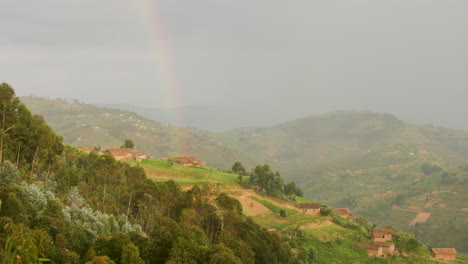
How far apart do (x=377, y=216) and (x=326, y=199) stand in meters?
30.8

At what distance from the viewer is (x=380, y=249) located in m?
55.6

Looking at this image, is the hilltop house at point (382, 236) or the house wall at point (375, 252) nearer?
the house wall at point (375, 252)

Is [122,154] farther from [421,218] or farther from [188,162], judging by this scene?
[421,218]

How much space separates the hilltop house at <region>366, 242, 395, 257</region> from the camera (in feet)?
181

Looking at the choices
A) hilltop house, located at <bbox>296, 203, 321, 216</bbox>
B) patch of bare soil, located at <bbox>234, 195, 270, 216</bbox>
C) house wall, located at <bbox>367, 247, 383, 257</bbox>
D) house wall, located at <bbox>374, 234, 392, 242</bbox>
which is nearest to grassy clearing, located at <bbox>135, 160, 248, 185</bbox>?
patch of bare soil, located at <bbox>234, 195, 270, 216</bbox>

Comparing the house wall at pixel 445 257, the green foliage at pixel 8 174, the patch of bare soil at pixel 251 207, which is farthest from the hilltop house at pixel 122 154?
the house wall at pixel 445 257

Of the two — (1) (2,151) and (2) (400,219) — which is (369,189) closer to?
(2) (400,219)

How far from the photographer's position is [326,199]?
167125mm

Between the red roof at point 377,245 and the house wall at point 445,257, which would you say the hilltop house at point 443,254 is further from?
the red roof at point 377,245

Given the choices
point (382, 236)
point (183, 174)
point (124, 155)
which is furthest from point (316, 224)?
point (124, 155)

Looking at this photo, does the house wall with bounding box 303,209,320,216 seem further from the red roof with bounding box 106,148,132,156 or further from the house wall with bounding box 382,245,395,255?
the red roof with bounding box 106,148,132,156

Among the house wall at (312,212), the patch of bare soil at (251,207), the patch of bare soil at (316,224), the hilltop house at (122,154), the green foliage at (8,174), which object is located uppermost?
the green foliage at (8,174)

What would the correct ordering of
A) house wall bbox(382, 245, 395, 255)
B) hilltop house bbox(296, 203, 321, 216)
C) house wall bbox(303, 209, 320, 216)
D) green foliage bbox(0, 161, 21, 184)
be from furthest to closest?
hilltop house bbox(296, 203, 321, 216) → house wall bbox(303, 209, 320, 216) → house wall bbox(382, 245, 395, 255) → green foliage bbox(0, 161, 21, 184)

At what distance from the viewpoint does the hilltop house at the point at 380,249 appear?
55188 millimetres
